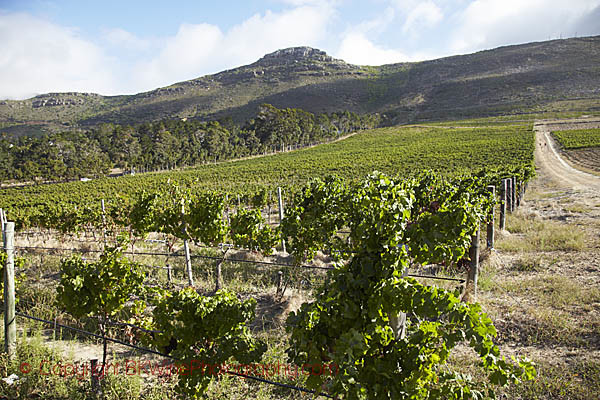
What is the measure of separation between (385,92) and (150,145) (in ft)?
342

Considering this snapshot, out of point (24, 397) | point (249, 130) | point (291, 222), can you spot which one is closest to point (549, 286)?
point (291, 222)

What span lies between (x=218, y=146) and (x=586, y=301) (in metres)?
76.3

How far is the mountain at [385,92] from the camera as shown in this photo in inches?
4043

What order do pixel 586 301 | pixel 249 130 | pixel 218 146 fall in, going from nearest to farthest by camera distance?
pixel 586 301 < pixel 218 146 < pixel 249 130

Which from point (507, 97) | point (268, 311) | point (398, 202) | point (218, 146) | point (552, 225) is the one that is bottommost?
point (268, 311)

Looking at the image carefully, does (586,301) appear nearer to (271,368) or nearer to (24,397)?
(271,368)

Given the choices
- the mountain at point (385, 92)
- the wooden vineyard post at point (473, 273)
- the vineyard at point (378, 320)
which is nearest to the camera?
the vineyard at point (378, 320)

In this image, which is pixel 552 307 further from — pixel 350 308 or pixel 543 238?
pixel 350 308

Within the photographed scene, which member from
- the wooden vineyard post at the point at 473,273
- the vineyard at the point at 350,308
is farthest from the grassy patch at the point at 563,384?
the wooden vineyard post at the point at 473,273

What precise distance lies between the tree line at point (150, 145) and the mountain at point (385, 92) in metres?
31.3

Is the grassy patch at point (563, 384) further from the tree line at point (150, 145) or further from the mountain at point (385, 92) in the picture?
the mountain at point (385, 92)

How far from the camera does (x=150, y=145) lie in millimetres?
72125

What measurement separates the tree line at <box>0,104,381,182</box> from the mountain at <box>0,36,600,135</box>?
31313mm

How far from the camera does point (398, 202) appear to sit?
276 cm
